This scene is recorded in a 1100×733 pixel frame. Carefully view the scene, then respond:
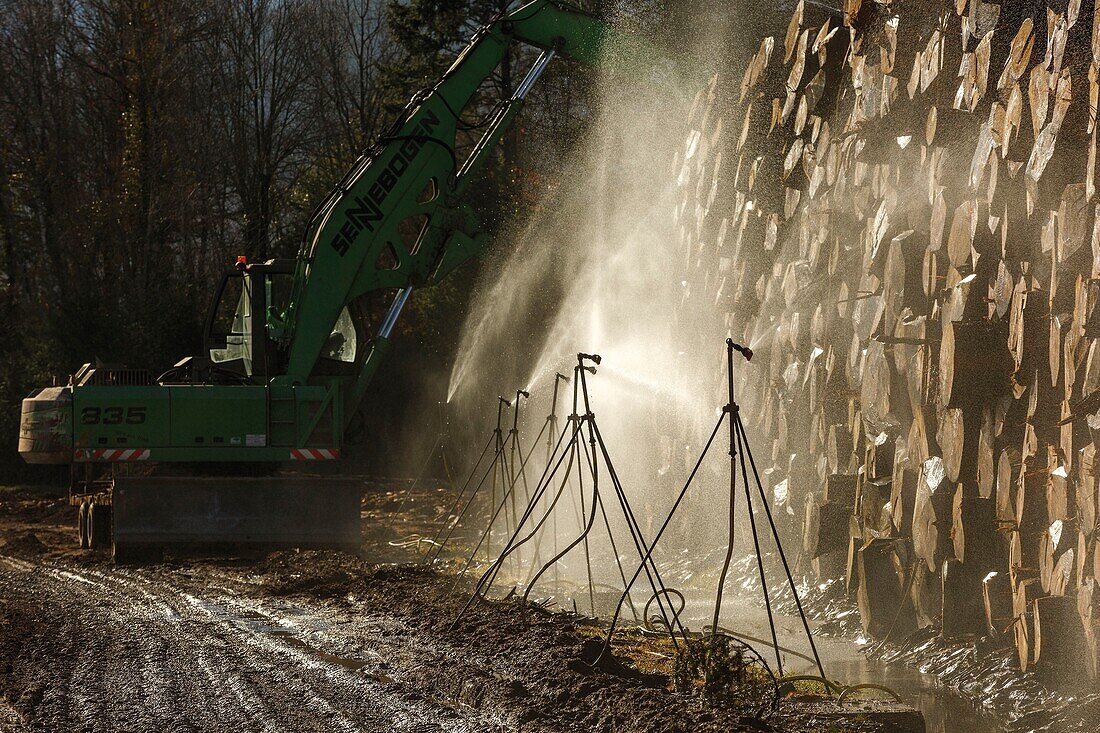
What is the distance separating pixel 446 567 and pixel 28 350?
671 inches

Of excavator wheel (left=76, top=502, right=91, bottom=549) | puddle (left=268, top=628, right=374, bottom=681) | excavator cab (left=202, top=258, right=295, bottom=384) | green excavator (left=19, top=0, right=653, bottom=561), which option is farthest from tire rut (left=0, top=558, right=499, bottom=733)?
excavator wheel (left=76, top=502, right=91, bottom=549)

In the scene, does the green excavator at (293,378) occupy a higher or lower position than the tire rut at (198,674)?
higher

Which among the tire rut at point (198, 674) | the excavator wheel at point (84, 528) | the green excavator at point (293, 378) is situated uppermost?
the green excavator at point (293, 378)

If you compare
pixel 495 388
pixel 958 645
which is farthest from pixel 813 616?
pixel 495 388

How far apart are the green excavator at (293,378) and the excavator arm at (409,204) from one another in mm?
15

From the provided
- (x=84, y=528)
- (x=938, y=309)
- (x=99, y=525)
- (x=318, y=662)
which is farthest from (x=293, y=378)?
(x=938, y=309)

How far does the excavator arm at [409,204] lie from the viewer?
1162 cm

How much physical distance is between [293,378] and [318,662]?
16.6 feet

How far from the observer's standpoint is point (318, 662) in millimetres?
6824

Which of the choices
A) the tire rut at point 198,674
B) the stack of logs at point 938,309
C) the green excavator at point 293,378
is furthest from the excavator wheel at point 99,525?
the stack of logs at point 938,309

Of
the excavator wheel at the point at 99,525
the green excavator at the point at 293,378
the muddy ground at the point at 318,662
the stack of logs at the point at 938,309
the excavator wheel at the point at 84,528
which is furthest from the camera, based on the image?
the excavator wheel at the point at 84,528

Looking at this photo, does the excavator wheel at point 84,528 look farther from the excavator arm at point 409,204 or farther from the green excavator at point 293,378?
the excavator arm at point 409,204

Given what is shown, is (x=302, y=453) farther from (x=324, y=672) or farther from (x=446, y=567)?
(x=324, y=672)

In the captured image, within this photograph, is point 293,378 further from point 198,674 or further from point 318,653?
point 198,674
